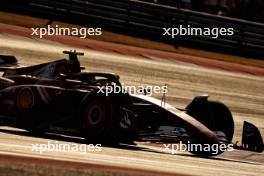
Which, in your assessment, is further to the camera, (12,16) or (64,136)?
(12,16)

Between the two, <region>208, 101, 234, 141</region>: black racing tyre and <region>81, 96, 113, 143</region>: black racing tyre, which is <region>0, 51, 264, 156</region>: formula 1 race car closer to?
<region>81, 96, 113, 143</region>: black racing tyre

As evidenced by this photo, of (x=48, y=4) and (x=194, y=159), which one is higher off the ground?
(x=48, y=4)

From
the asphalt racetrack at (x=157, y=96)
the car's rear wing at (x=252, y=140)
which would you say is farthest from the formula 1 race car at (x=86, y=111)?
the car's rear wing at (x=252, y=140)

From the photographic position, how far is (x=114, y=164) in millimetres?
8930

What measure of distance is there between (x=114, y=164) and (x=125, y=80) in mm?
9847

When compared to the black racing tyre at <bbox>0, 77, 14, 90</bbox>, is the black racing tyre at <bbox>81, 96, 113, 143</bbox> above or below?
below

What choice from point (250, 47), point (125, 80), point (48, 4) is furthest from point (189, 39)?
point (125, 80)

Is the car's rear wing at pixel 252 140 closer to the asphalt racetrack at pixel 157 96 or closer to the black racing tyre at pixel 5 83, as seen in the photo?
the asphalt racetrack at pixel 157 96

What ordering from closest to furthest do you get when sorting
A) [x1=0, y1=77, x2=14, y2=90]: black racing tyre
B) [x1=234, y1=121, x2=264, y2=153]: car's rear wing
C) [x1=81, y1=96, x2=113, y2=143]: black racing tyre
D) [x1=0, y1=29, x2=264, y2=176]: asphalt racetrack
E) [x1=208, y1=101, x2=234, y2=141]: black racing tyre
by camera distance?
[x1=0, y1=29, x2=264, y2=176]: asphalt racetrack, [x1=81, y1=96, x2=113, y2=143]: black racing tyre, [x1=0, y1=77, x2=14, y2=90]: black racing tyre, [x1=234, y1=121, x2=264, y2=153]: car's rear wing, [x1=208, y1=101, x2=234, y2=141]: black racing tyre

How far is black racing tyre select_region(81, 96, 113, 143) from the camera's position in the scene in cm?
1133

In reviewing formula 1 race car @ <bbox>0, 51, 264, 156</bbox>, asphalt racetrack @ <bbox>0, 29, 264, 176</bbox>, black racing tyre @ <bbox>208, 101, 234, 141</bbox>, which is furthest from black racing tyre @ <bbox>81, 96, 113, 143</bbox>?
black racing tyre @ <bbox>208, 101, 234, 141</bbox>

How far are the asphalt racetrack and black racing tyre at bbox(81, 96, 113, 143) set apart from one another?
266 millimetres

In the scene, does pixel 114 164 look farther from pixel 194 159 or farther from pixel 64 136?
pixel 64 136

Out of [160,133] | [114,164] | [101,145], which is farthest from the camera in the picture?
[160,133]
